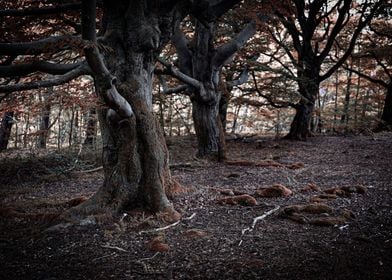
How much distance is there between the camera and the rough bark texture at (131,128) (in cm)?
479

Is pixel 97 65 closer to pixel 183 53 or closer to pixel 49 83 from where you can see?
pixel 49 83

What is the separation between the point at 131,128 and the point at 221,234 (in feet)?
6.97

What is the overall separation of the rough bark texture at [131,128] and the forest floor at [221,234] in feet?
1.15

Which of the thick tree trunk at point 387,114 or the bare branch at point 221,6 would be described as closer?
the bare branch at point 221,6

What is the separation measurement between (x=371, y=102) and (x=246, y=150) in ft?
35.7

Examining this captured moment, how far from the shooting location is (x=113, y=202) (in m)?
4.73

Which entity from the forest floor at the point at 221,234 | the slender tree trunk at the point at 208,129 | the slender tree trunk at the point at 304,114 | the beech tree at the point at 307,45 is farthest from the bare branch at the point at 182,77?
the slender tree trunk at the point at 304,114

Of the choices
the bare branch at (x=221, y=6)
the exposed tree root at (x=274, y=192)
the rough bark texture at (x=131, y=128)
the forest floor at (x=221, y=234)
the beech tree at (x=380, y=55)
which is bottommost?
the forest floor at (x=221, y=234)

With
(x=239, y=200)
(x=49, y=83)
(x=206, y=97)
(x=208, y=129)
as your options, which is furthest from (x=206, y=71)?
(x=49, y=83)

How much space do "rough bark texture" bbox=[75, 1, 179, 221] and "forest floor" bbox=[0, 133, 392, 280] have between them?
351 mm

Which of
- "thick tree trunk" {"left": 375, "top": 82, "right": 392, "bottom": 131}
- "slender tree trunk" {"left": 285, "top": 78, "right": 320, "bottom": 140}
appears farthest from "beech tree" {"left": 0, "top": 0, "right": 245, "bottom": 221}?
"thick tree trunk" {"left": 375, "top": 82, "right": 392, "bottom": 131}

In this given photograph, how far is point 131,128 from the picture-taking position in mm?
4746

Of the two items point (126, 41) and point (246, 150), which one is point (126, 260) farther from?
point (246, 150)

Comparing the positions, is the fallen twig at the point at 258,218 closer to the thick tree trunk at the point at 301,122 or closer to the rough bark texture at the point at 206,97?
the rough bark texture at the point at 206,97
